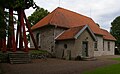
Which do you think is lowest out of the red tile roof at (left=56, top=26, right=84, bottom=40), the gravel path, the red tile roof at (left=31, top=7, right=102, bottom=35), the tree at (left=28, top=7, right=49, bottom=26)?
the gravel path

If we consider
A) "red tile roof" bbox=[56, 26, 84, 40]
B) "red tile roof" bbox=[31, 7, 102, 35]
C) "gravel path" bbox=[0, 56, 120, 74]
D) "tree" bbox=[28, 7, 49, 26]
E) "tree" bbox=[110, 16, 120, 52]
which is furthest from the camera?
"tree" bbox=[110, 16, 120, 52]

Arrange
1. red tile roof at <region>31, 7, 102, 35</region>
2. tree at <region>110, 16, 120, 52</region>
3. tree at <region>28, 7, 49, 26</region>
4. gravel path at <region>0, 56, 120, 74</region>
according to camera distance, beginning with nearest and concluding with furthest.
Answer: gravel path at <region>0, 56, 120, 74</region>, red tile roof at <region>31, 7, 102, 35</region>, tree at <region>28, 7, 49, 26</region>, tree at <region>110, 16, 120, 52</region>

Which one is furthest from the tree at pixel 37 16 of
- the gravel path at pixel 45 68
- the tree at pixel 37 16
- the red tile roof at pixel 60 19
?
the gravel path at pixel 45 68

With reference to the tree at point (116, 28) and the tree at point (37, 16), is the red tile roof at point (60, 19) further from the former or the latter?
the tree at point (116, 28)

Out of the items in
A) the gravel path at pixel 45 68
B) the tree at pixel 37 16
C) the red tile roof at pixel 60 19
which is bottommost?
the gravel path at pixel 45 68

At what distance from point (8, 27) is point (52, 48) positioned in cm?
1904

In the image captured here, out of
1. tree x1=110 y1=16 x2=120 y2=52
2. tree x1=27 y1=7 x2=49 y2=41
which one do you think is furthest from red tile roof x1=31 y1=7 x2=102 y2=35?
tree x1=110 y1=16 x2=120 y2=52

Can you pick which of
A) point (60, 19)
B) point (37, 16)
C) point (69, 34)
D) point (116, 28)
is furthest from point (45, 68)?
point (116, 28)

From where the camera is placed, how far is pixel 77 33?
79.7 feet

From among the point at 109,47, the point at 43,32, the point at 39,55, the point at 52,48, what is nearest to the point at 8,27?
the point at 39,55

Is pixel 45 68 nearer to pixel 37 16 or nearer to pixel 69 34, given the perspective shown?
pixel 69 34

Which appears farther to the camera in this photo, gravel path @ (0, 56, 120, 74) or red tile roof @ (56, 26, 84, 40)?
red tile roof @ (56, 26, 84, 40)

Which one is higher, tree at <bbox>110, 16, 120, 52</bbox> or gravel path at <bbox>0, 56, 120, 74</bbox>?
tree at <bbox>110, 16, 120, 52</bbox>

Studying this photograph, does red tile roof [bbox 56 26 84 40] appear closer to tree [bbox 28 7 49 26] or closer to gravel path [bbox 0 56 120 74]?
gravel path [bbox 0 56 120 74]
